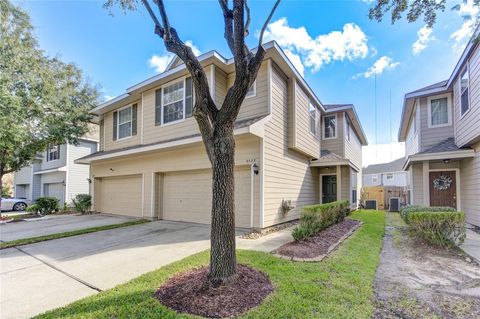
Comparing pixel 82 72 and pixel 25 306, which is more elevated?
pixel 82 72

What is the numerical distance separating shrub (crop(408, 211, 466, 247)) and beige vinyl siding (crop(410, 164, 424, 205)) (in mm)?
6733

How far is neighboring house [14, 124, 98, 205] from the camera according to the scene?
20.3m

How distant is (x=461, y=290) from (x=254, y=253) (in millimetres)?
3584

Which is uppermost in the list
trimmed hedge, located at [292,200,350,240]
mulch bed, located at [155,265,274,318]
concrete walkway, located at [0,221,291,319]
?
trimmed hedge, located at [292,200,350,240]

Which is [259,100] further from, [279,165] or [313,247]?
[313,247]

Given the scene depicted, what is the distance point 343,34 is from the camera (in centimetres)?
1026

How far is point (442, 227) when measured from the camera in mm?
6473

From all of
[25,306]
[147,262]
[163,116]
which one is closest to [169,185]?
[163,116]

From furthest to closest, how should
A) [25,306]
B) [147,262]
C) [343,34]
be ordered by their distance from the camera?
[343,34] < [147,262] < [25,306]

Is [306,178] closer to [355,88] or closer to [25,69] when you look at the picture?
[355,88]

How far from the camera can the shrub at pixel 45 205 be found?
15.3 metres

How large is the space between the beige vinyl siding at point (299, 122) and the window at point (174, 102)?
3.97 meters

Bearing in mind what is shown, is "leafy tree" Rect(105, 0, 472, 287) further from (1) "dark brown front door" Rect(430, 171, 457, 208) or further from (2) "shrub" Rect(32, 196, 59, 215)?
(2) "shrub" Rect(32, 196, 59, 215)

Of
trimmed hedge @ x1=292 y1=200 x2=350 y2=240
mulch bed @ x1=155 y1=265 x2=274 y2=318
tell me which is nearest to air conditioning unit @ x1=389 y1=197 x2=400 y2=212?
trimmed hedge @ x1=292 y1=200 x2=350 y2=240
